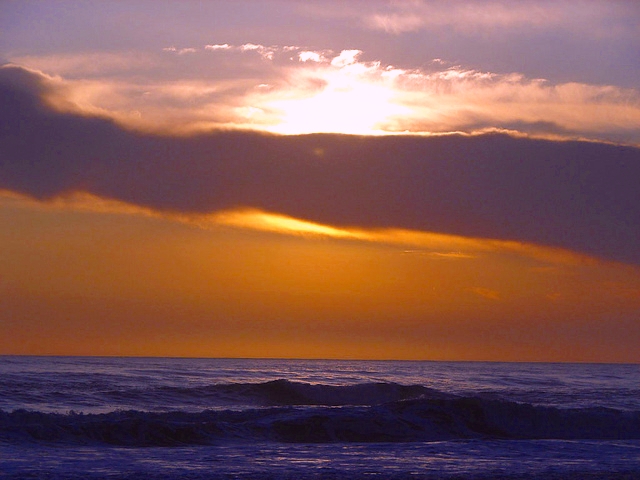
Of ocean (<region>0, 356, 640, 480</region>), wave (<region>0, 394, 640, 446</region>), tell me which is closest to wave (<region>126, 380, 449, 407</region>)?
ocean (<region>0, 356, 640, 480</region>)

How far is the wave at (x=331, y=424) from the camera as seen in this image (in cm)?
2203

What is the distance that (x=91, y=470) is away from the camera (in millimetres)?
16375

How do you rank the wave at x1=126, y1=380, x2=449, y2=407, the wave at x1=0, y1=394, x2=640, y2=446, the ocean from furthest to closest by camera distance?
the wave at x1=126, y1=380, x2=449, y2=407, the wave at x1=0, y1=394, x2=640, y2=446, the ocean

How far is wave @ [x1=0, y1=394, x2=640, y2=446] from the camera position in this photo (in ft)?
72.3

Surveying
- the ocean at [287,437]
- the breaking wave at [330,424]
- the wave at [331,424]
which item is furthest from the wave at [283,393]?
the breaking wave at [330,424]

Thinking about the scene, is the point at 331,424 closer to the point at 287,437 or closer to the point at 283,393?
the point at 287,437

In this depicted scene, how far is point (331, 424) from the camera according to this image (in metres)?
24.8

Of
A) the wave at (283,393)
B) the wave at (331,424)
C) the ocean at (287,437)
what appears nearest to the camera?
the ocean at (287,437)

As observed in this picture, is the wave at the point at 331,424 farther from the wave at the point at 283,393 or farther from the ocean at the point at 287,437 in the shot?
the wave at the point at 283,393

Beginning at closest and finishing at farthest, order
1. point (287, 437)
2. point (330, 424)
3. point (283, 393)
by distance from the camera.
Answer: point (287, 437) → point (330, 424) → point (283, 393)

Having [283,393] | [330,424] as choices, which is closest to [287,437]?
[330,424]

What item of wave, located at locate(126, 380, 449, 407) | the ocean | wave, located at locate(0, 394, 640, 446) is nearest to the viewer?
the ocean

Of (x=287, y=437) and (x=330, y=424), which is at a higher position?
(x=330, y=424)

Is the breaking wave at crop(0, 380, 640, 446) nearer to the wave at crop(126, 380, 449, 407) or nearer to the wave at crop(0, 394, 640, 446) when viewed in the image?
the wave at crop(0, 394, 640, 446)
